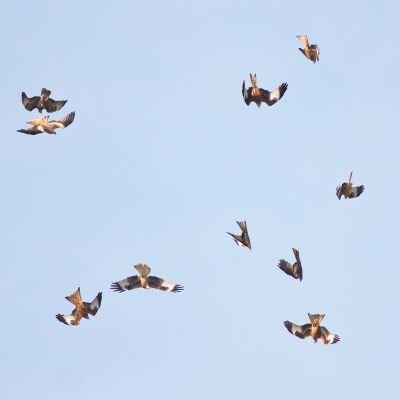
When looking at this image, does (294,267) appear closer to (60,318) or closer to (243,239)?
(243,239)

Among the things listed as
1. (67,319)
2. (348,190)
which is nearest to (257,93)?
(348,190)

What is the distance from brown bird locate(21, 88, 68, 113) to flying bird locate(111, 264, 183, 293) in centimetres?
863

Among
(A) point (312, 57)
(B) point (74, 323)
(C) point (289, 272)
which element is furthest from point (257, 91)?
(B) point (74, 323)

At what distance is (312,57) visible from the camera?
67.3m

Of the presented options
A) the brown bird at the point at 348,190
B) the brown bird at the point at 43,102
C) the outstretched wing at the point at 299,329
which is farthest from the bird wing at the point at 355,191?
the brown bird at the point at 43,102

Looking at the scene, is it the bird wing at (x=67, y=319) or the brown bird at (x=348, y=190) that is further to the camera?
the brown bird at (x=348, y=190)

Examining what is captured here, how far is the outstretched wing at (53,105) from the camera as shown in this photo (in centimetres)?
6731

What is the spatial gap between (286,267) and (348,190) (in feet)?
19.0

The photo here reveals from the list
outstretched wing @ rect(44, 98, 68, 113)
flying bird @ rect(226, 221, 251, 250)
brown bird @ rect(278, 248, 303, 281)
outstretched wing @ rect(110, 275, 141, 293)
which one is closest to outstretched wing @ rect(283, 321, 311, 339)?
brown bird @ rect(278, 248, 303, 281)

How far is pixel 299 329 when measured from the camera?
65812 millimetres

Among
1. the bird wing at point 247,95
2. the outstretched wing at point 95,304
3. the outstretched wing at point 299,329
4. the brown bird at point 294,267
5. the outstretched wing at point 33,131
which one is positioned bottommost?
Answer: the outstretched wing at point 95,304

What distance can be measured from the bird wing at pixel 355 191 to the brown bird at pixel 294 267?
555 centimetres

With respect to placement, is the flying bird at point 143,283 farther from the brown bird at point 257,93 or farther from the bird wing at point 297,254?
the brown bird at point 257,93

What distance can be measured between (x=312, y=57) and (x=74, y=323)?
16.4 metres
